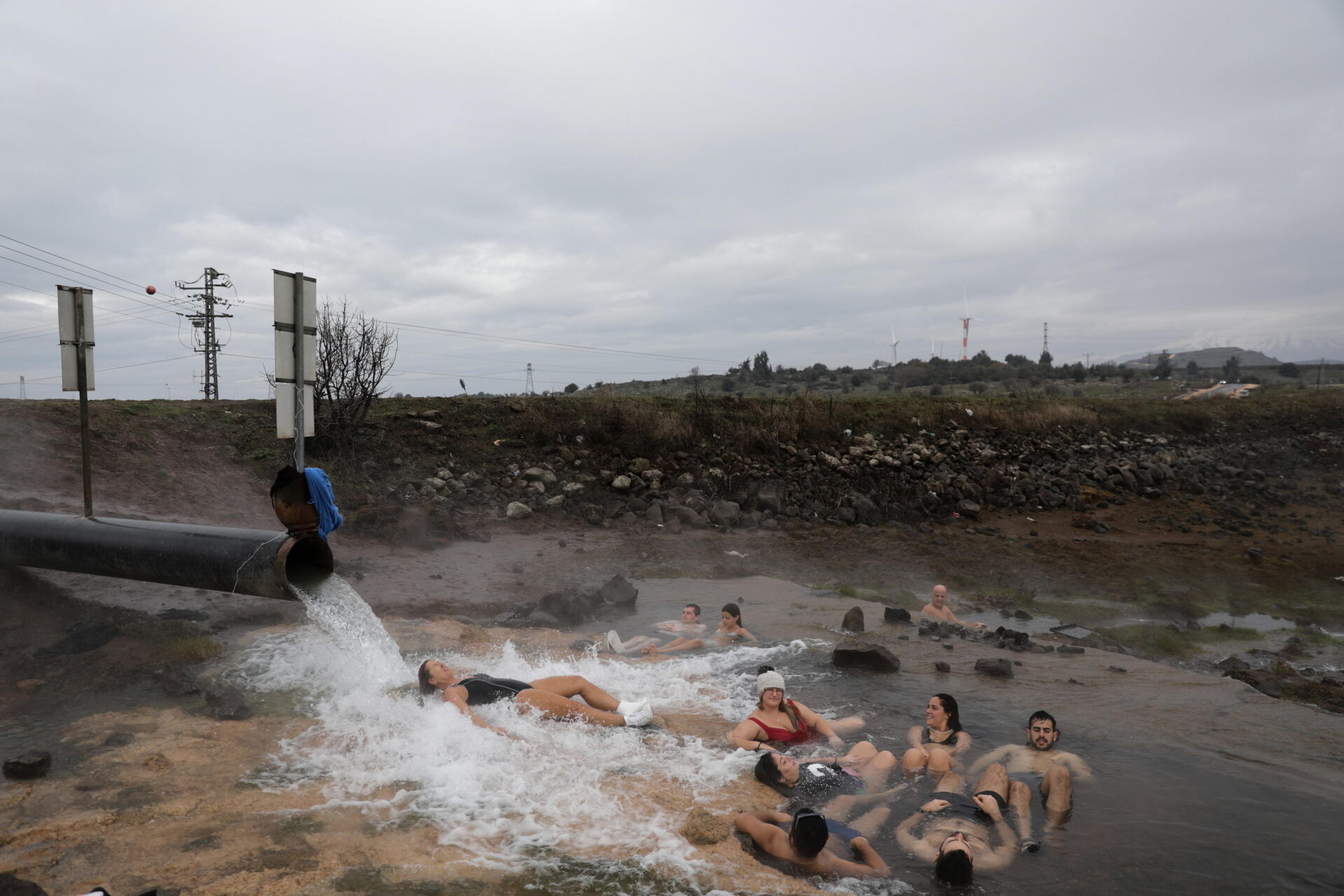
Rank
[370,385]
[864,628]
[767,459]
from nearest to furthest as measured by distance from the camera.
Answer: [864,628]
[370,385]
[767,459]

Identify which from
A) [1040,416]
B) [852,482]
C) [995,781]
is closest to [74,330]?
[995,781]

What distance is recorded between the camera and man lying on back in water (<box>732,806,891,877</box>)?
187 inches

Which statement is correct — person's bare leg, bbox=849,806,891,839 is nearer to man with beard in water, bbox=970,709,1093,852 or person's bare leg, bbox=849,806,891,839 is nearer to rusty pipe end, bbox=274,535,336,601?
man with beard in water, bbox=970,709,1093,852

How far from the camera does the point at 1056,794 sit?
18.8 feet

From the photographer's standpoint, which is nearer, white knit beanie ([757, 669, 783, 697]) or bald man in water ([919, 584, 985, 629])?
white knit beanie ([757, 669, 783, 697])

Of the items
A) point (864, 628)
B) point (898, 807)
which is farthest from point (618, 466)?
point (898, 807)

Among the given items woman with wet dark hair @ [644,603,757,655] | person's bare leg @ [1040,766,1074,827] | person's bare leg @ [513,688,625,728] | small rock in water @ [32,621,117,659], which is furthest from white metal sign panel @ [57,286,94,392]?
person's bare leg @ [1040,766,1074,827]

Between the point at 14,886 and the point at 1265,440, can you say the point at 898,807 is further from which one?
the point at 1265,440

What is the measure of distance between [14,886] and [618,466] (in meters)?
14.4

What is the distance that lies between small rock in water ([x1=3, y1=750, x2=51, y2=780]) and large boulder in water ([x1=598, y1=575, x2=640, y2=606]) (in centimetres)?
675

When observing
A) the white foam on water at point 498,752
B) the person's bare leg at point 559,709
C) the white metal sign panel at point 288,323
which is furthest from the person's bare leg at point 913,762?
the white metal sign panel at point 288,323

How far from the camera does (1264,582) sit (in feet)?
44.9

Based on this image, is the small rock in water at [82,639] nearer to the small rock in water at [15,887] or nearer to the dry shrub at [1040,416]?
the small rock in water at [15,887]

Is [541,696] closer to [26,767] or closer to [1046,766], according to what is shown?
[26,767]
